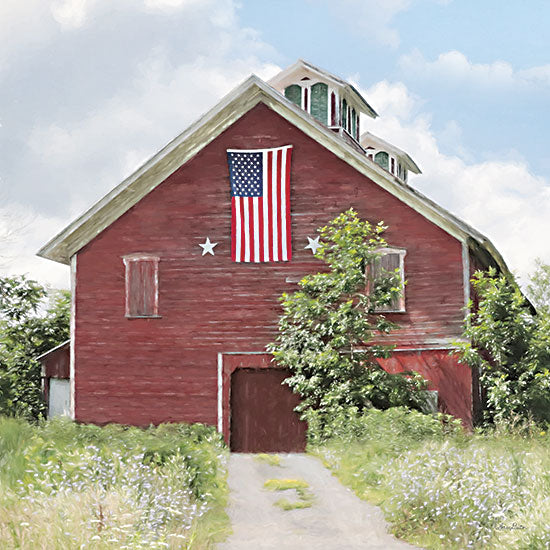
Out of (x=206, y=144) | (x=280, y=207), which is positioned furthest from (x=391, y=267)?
(x=206, y=144)

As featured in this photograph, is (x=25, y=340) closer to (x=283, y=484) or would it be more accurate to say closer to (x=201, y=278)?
(x=201, y=278)

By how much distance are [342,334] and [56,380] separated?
11.0 meters

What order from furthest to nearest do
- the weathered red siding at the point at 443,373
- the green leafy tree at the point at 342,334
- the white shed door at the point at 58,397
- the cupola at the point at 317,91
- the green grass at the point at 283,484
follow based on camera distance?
the white shed door at the point at 58,397, the cupola at the point at 317,91, the weathered red siding at the point at 443,373, the green leafy tree at the point at 342,334, the green grass at the point at 283,484

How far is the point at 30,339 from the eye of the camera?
29.0 meters

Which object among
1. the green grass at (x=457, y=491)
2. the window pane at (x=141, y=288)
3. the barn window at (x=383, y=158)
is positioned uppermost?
the barn window at (x=383, y=158)

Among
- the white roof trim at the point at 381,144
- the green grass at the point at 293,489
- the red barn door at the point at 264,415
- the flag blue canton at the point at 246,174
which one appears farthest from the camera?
the white roof trim at the point at 381,144

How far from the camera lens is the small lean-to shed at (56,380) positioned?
25.9 meters

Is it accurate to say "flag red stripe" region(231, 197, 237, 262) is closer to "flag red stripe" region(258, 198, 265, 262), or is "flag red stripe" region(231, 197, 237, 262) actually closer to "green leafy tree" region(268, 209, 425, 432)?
"flag red stripe" region(258, 198, 265, 262)

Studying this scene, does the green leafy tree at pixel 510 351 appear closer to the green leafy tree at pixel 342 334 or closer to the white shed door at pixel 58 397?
the green leafy tree at pixel 342 334

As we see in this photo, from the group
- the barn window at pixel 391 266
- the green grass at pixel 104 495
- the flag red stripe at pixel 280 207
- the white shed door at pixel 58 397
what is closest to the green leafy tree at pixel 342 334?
the barn window at pixel 391 266

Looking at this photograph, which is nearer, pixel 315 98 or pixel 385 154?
pixel 315 98

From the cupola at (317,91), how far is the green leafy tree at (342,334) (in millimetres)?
6155

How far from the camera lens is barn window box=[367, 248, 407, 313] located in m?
21.1

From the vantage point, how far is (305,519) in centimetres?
1197
